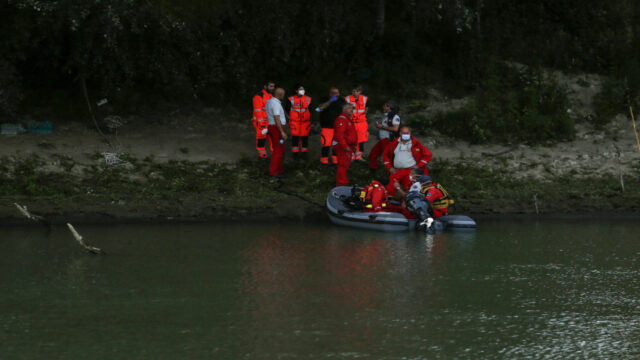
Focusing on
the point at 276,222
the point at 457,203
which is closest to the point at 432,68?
the point at 457,203

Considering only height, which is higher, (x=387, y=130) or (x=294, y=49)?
(x=294, y=49)

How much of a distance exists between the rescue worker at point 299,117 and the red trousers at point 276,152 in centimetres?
72

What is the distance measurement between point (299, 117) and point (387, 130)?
6.76 ft

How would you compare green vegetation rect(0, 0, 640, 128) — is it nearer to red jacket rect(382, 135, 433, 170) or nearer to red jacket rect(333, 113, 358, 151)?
red jacket rect(333, 113, 358, 151)

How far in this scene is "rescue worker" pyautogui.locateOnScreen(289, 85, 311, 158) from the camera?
2114 centimetres

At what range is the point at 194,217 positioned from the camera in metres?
18.6

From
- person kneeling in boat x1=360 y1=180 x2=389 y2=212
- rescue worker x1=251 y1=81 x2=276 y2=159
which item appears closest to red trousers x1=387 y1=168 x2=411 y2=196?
person kneeling in boat x1=360 y1=180 x2=389 y2=212

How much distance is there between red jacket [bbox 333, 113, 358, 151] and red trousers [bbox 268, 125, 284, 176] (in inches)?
56.9

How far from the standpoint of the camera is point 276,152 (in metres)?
20.7

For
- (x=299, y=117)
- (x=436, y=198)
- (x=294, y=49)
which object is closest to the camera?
(x=436, y=198)

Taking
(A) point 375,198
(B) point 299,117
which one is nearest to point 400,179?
(A) point 375,198

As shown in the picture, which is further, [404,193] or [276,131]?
[276,131]

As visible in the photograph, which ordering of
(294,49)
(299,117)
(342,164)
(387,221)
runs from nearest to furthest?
1. (387,221)
2. (342,164)
3. (299,117)
4. (294,49)

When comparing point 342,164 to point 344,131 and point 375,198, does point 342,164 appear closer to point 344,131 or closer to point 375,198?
point 344,131
